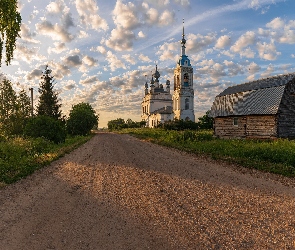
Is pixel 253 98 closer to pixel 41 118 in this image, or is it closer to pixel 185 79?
pixel 41 118

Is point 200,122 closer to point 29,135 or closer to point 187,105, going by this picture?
point 187,105

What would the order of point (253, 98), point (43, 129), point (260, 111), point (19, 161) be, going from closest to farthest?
point (19, 161)
point (43, 129)
point (260, 111)
point (253, 98)

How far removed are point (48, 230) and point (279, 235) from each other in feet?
15.1

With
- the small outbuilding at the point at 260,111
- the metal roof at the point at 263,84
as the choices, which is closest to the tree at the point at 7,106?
the small outbuilding at the point at 260,111

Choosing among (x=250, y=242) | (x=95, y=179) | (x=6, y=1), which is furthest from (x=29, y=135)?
(x=250, y=242)

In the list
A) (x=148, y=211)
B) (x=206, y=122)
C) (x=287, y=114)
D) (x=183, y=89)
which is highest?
(x=183, y=89)

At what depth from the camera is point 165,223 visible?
17.8ft

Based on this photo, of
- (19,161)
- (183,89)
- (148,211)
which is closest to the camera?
(148,211)

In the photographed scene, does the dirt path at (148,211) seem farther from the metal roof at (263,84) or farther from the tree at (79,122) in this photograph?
the tree at (79,122)

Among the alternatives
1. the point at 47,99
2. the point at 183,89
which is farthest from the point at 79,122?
the point at 183,89

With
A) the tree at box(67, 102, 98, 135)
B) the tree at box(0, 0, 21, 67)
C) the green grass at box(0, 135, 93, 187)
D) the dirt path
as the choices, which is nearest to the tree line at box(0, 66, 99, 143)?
the tree at box(67, 102, 98, 135)

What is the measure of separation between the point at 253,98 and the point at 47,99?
30.5 meters

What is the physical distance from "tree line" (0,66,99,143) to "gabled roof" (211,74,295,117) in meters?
19.1

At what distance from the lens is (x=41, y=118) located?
962 inches
